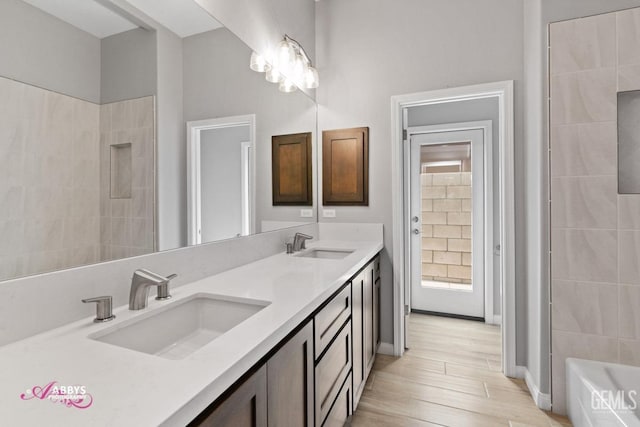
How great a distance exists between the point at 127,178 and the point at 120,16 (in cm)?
54

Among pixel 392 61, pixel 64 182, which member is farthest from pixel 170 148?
pixel 392 61

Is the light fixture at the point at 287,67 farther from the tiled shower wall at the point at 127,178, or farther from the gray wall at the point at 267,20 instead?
the tiled shower wall at the point at 127,178

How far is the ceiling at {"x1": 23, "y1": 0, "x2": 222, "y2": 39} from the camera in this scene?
90 centimetres

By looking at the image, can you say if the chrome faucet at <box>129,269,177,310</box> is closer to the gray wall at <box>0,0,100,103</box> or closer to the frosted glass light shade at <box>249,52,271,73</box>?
the gray wall at <box>0,0,100,103</box>

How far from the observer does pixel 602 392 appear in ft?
4.59

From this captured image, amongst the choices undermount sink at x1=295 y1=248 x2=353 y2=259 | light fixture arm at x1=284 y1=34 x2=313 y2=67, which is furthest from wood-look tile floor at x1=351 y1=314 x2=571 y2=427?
light fixture arm at x1=284 y1=34 x2=313 y2=67

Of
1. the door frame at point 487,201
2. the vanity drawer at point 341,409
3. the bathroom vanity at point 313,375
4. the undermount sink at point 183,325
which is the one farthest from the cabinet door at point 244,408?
the door frame at point 487,201

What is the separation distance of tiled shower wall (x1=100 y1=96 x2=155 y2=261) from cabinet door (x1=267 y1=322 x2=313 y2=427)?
0.64 metres

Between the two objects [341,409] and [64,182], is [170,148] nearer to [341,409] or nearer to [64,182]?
[64,182]

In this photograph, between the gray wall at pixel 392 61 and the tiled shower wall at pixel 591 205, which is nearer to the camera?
the tiled shower wall at pixel 591 205

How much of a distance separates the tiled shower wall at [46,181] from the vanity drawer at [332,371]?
893mm

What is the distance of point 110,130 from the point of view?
100 centimetres

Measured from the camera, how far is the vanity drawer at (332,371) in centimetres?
117

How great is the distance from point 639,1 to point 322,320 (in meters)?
2.36
